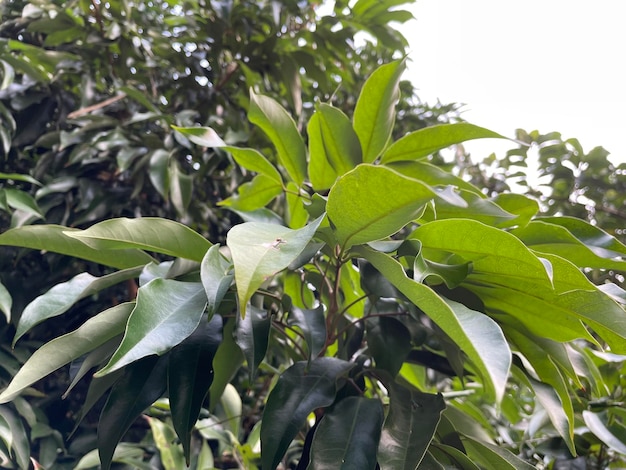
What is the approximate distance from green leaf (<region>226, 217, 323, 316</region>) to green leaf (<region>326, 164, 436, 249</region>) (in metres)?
0.03

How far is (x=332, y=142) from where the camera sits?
0.48 meters

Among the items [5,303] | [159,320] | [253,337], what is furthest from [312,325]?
[5,303]

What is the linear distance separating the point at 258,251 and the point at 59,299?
203 millimetres

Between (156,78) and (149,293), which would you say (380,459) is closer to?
(149,293)

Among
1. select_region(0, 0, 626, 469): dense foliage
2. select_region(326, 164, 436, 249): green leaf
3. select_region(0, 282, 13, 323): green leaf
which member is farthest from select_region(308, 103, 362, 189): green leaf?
select_region(0, 282, 13, 323): green leaf

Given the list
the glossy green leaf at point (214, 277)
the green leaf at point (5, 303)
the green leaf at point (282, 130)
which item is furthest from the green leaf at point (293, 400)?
the green leaf at point (5, 303)

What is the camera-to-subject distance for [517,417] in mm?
717

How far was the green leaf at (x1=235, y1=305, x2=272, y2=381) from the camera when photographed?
0.37 meters

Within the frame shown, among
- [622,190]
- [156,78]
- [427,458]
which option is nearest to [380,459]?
[427,458]

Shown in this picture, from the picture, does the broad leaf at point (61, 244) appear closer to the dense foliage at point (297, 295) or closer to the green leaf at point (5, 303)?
the dense foliage at point (297, 295)

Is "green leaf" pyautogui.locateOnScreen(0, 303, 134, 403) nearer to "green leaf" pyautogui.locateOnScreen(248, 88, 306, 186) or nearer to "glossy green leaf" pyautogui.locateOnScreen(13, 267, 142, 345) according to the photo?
"glossy green leaf" pyautogui.locateOnScreen(13, 267, 142, 345)

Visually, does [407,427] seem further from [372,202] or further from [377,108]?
[377,108]

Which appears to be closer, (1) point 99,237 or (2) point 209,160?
(1) point 99,237

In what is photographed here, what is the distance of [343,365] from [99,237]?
244mm
